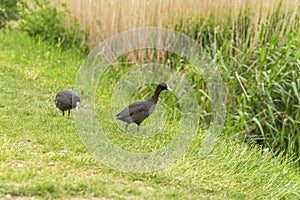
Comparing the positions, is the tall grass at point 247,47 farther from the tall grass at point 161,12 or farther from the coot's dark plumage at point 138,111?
the coot's dark plumage at point 138,111

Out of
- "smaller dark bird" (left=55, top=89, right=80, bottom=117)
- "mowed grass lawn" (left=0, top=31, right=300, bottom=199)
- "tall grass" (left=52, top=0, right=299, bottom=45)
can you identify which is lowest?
"mowed grass lawn" (left=0, top=31, right=300, bottom=199)

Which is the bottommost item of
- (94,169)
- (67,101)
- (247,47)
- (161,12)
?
(94,169)

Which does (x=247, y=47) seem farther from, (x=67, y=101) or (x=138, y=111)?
(x=67, y=101)

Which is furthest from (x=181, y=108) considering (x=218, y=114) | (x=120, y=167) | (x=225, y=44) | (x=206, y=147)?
(x=120, y=167)

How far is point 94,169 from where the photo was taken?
528 cm

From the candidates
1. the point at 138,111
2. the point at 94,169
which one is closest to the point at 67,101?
the point at 138,111

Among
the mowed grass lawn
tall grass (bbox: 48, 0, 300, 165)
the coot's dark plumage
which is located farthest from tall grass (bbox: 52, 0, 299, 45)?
the coot's dark plumage

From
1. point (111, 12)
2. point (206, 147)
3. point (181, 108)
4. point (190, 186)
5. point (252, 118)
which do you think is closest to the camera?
point (190, 186)

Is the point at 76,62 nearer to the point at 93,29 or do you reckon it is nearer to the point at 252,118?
the point at 93,29

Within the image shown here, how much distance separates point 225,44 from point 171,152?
3172 mm

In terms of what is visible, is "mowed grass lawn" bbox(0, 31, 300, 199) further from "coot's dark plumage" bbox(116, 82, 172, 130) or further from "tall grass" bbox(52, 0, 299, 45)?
"tall grass" bbox(52, 0, 299, 45)

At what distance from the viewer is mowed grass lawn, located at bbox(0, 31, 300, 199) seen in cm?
469

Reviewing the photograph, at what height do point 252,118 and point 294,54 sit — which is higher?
point 294,54

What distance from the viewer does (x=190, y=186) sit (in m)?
5.18
